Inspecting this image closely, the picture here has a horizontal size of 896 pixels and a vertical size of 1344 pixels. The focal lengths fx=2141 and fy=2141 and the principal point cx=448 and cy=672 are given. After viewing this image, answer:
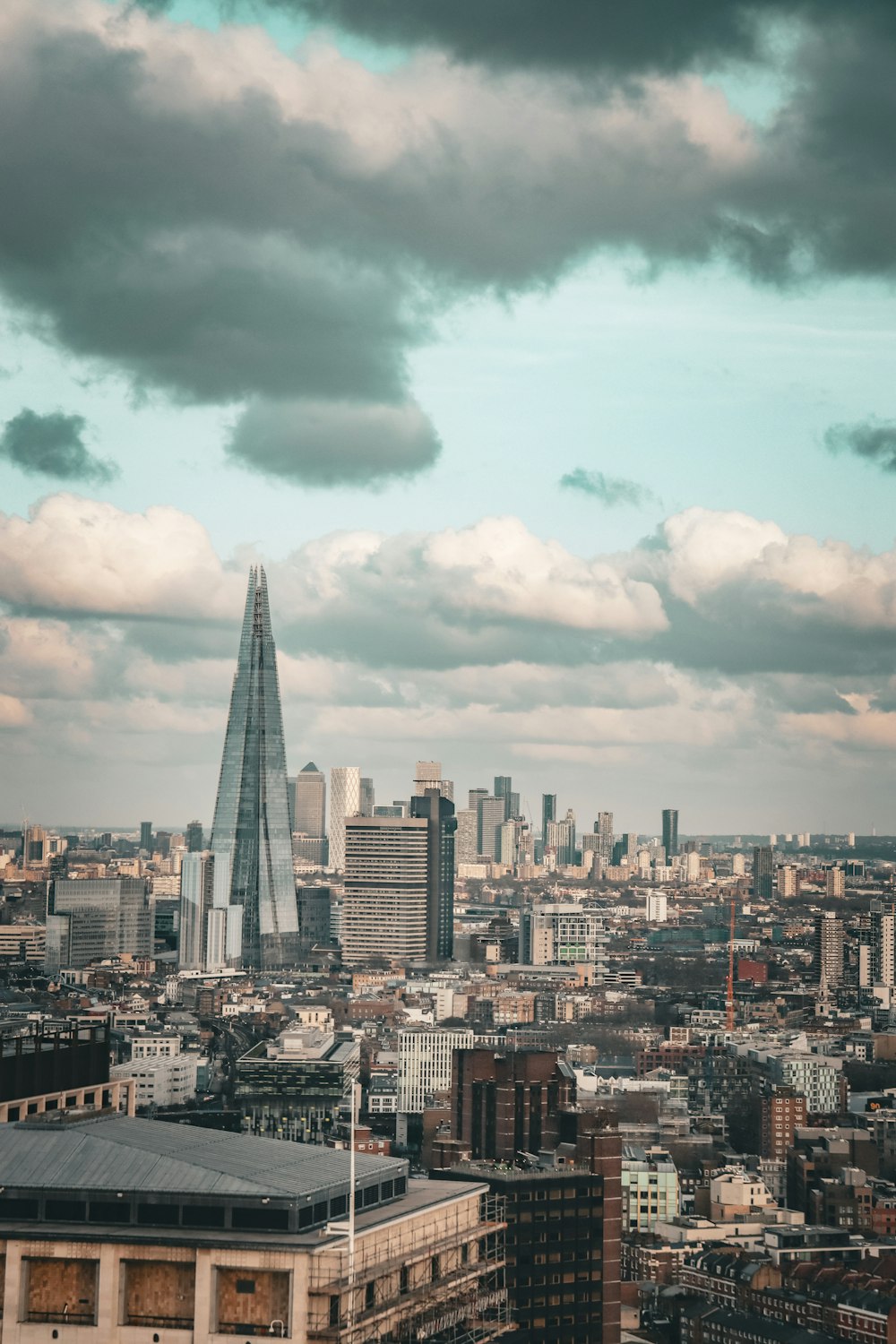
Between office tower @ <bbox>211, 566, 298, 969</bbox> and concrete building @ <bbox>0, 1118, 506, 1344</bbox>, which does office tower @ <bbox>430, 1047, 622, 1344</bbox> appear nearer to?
concrete building @ <bbox>0, 1118, 506, 1344</bbox>

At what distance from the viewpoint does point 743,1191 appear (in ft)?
235

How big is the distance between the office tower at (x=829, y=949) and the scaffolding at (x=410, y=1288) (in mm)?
144933

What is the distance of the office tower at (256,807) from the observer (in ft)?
601

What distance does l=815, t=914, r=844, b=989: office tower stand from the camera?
17050 cm

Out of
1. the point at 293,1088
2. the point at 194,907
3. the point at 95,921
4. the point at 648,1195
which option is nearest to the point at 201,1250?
the point at 648,1195

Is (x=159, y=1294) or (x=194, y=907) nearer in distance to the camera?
(x=159, y=1294)

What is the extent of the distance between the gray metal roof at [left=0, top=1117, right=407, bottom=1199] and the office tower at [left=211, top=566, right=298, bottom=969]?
156 metres

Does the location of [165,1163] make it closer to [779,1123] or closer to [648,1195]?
[648,1195]

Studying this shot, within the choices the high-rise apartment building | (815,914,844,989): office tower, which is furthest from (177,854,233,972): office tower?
the high-rise apartment building

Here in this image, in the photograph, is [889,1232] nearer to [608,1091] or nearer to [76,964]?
[608,1091]

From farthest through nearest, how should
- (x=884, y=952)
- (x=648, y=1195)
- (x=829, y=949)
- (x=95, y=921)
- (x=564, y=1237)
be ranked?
(x=95, y=921), (x=829, y=949), (x=884, y=952), (x=648, y=1195), (x=564, y=1237)

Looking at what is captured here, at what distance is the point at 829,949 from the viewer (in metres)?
173

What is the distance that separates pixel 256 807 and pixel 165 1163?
15843 centimetres

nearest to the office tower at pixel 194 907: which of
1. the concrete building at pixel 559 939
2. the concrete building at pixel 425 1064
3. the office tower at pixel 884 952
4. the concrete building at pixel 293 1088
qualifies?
the office tower at pixel 884 952
